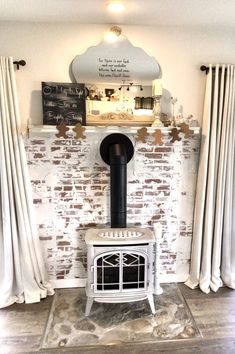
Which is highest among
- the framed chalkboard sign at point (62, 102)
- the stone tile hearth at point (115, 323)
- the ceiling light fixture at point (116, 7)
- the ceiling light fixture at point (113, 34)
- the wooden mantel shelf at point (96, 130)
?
the ceiling light fixture at point (116, 7)

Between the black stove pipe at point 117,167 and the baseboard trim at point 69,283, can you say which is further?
the baseboard trim at point 69,283

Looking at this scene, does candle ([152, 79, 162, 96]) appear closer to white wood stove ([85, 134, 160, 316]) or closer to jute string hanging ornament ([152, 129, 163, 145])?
jute string hanging ornament ([152, 129, 163, 145])

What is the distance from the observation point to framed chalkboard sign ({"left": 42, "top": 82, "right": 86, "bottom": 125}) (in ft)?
7.76

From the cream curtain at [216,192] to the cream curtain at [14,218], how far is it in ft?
4.93

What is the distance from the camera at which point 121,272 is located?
7.43ft

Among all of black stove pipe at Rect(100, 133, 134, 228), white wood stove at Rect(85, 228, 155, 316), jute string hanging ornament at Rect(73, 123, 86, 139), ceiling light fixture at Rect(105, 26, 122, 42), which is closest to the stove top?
white wood stove at Rect(85, 228, 155, 316)

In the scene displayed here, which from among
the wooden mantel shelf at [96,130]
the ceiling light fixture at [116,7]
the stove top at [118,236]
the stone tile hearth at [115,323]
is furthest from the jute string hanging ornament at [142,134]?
the stone tile hearth at [115,323]

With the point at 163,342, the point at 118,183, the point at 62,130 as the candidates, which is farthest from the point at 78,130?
the point at 163,342

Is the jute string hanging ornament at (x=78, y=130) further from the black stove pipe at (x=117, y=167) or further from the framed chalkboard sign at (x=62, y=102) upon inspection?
the black stove pipe at (x=117, y=167)

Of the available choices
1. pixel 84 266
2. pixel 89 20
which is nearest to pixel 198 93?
pixel 89 20

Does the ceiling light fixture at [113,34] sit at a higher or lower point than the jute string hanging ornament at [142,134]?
higher

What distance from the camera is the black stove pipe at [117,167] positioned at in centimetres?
235

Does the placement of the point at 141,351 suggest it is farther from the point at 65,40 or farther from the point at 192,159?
the point at 65,40

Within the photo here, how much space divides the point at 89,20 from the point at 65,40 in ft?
0.86
